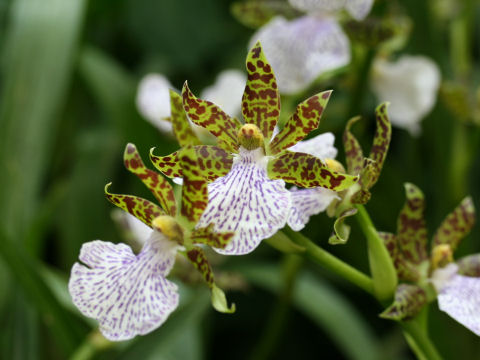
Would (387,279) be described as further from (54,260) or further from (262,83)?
(54,260)

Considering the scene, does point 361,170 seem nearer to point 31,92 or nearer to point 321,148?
point 321,148

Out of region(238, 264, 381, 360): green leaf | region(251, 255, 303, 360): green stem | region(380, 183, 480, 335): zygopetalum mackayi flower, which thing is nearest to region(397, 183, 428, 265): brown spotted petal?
region(380, 183, 480, 335): zygopetalum mackayi flower

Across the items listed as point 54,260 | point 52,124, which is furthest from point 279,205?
point 54,260

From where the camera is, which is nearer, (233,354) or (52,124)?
(52,124)

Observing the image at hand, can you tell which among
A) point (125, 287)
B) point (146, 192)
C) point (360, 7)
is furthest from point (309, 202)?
point (146, 192)

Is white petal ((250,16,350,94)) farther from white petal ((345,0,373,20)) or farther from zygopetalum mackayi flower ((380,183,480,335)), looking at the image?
zygopetalum mackayi flower ((380,183,480,335))
